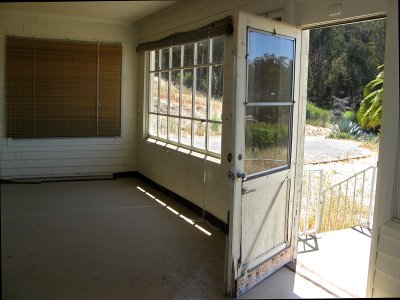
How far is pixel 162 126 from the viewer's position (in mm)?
6207

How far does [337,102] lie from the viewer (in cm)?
1031

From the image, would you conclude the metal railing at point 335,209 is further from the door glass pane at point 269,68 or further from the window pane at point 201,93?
the door glass pane at point 269,68

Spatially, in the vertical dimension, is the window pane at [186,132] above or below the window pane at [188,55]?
below

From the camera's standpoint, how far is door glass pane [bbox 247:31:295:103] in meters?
2.91

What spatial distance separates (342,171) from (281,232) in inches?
215

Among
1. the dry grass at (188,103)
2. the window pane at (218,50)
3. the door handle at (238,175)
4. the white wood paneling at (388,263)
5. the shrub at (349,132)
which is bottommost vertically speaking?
the white wood paneling at (388,263)

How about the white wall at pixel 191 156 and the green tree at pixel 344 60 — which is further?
the green tree at pixel 344 60

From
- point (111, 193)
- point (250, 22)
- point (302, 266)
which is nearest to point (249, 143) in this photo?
point (250, 22)

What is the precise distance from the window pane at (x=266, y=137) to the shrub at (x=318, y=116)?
746cm

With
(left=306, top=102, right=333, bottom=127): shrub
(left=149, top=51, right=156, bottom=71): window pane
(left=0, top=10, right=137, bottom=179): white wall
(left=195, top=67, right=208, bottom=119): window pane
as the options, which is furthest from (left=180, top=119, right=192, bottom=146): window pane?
(left=306, top=102, right=333, bottom=127): shrub

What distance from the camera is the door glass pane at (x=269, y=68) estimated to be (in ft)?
9.55

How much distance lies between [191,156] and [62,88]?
285 cm

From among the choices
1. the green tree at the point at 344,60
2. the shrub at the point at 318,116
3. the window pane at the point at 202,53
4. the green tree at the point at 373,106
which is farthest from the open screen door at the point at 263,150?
the shrub at the point at 318,116

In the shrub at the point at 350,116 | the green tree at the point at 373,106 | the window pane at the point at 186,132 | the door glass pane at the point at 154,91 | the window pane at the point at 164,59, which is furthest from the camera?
the shrub at the point at 350,116
